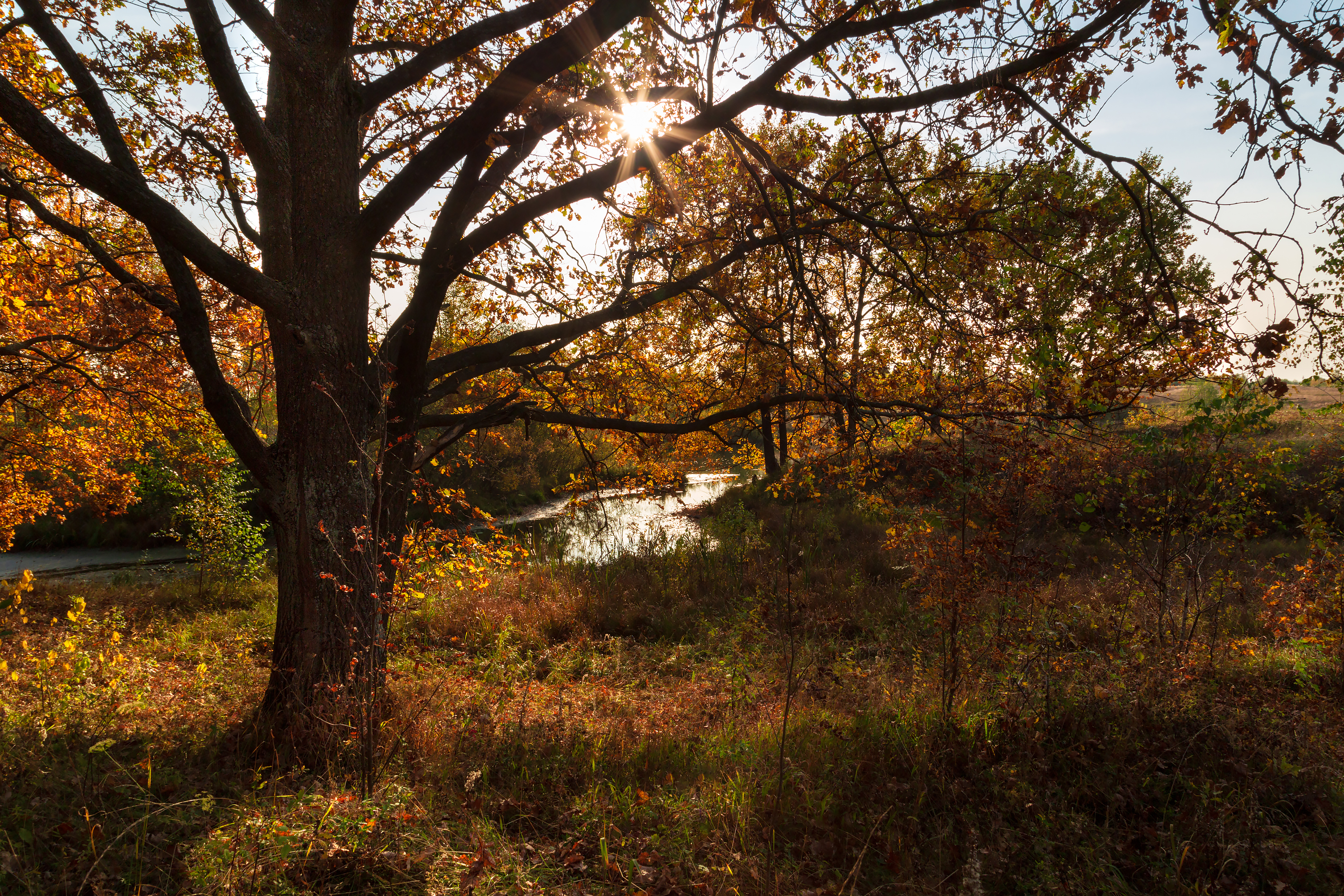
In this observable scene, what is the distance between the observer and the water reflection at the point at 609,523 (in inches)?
360

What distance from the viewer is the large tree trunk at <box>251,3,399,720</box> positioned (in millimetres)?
4102

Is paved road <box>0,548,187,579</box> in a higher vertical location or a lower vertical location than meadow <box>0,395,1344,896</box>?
higher

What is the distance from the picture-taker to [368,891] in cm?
252

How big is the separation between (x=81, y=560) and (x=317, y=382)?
1899 cm

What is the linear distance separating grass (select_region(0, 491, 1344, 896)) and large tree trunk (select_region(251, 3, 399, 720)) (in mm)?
766

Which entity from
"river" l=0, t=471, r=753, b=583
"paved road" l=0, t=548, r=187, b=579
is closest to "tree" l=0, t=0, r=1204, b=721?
"river" l=0, t=471, r=753, b=583

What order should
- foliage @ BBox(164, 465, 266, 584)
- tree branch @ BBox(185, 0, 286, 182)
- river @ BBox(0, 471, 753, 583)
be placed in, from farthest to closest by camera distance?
1. river @ BBox(0, 471, 753, 583)
2. foliage @ BBox(164, 465, 266, 584)
3. tree branch @ BBox(185, 0, 286, 182)

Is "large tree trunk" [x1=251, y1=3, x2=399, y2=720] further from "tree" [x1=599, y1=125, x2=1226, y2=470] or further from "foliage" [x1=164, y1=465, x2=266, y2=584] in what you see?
"foliage" [x1=164, y1=465, x2=266, y2=584]

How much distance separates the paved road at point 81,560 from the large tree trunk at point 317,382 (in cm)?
1423

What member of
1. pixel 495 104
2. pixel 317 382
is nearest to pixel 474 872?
pixel 317 382

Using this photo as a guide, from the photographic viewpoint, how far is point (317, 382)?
405 centimetres

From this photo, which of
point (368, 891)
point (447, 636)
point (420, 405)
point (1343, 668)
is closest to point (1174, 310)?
point (1343, 668)

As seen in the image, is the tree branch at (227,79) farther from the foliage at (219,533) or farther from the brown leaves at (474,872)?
the foliage at (219,533)

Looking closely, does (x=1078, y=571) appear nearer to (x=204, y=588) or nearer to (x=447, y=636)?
(x=447, y=636)
